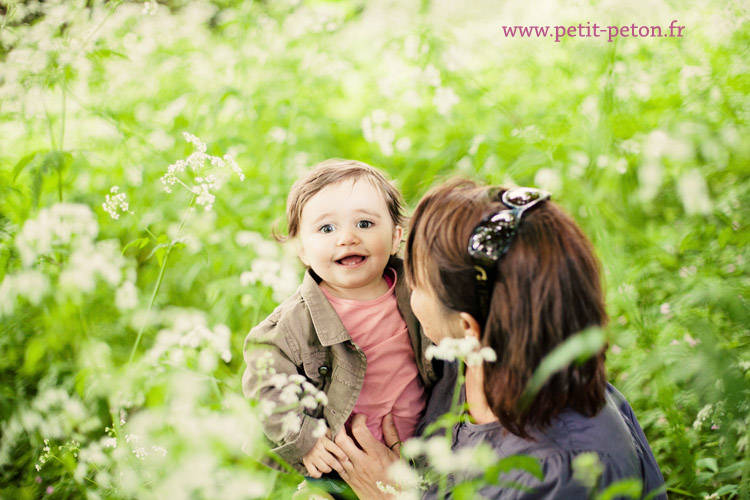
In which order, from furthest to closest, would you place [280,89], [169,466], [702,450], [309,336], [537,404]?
[280,89]
[702,450]
[309,336]
[169,466]
[537,404]

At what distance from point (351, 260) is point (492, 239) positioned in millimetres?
571

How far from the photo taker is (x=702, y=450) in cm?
207

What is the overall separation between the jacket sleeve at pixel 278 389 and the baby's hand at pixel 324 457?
0.08 feet

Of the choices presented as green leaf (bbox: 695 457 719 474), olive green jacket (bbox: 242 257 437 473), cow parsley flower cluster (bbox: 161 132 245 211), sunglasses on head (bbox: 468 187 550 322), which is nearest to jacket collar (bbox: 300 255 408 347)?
olive green jacket (bbox: 242 257 437 473)

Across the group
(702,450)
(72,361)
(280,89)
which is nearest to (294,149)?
(280,89)

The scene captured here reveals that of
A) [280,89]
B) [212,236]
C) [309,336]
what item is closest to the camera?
[309,336]

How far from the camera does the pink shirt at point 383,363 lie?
1803 mm

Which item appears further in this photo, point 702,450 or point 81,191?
point 81,191

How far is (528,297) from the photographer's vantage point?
126 cm

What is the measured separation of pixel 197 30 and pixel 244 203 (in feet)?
9.16

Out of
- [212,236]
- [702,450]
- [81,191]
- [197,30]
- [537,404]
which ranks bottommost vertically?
[702,450]

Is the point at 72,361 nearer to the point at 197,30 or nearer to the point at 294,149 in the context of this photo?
the point at 294,149

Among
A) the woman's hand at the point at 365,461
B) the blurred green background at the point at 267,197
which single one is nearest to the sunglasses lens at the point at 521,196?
the blurred green background at the point at 267,197

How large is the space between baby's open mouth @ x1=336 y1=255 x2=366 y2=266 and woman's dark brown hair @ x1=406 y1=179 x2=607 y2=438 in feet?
1.20
